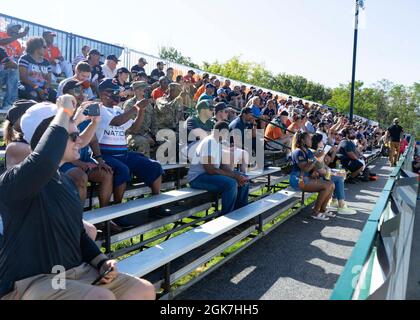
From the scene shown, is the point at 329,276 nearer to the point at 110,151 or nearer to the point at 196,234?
the point at 196,234

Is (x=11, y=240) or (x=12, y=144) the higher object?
(x=12, y=144)

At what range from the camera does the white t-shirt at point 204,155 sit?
5008 millimetres

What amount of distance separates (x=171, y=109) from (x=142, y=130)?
746mm

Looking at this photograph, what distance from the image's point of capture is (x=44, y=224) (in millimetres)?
2010

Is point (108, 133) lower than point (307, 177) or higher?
higher

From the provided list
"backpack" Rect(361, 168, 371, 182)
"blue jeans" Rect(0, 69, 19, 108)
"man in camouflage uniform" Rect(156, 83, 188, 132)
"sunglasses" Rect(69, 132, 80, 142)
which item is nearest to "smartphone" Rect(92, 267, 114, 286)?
A: "sunglasses" Rect(69, 132, 80, 142)

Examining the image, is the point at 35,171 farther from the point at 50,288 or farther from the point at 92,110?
the point at 92,110

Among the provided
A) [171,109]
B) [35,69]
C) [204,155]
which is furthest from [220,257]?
[35,69]

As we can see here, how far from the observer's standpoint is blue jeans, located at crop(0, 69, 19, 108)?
18.4ft

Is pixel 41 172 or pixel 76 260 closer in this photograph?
pixel 41 172
